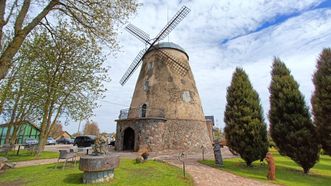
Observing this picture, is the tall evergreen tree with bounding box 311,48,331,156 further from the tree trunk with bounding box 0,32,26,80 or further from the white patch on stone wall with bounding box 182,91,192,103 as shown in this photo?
the tree trunk with bounding box 0,32,26,80

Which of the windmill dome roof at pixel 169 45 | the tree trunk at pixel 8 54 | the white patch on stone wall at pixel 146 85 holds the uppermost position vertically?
the windmill dome roof at pixel 169 45

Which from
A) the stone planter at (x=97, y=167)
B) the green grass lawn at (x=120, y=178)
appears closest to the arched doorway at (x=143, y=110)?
the green grass lawn at (x=120, y=178)

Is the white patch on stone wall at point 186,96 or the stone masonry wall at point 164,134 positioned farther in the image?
the white patch on stone wall at point 186,96

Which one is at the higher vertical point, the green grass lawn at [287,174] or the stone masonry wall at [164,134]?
the stone masonry wall at [164,134]

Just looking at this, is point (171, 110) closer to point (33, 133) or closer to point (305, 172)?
point (305, 172)

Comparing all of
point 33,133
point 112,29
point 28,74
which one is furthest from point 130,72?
point 33,133

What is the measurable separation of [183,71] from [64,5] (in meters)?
A: 15.2

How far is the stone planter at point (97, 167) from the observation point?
7.36 metres

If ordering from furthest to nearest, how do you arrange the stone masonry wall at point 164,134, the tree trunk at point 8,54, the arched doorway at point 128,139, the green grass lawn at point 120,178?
the arched doorway at point 128,139
the stone masonry wall at point 164,134
the green grass lawn at point 120,178
the tree trunk at point 8,54

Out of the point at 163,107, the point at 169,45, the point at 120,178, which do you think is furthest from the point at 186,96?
the point at 120,178

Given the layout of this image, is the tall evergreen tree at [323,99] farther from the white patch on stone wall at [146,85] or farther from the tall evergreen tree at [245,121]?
the white patch on stone wall at [146,85]

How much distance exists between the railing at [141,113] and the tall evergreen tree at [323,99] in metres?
12.0

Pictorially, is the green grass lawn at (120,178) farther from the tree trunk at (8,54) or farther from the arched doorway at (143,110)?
the arched doorway at (143,110)

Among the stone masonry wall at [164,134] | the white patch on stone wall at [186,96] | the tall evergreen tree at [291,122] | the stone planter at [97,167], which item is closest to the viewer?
the stone planter at [97,167]
